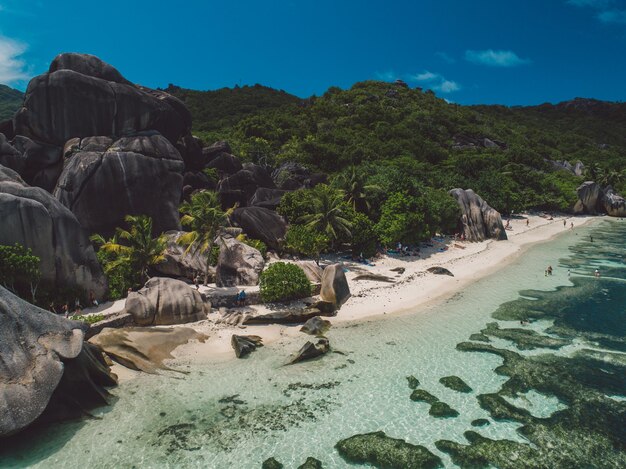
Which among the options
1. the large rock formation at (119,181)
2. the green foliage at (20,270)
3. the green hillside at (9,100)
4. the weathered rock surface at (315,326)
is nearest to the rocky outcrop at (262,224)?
the large rock formation at (119,181)

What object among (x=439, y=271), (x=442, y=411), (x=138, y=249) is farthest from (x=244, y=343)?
(x=439, y=271)

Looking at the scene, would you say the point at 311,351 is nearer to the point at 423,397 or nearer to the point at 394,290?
the point at 423,397

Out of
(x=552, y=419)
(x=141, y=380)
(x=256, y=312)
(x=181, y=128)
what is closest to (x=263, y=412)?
(x=141, y=380)

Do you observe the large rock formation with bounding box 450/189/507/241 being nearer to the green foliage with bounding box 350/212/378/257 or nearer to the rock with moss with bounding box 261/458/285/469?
the green foliage with bounding box 350/212/378/257

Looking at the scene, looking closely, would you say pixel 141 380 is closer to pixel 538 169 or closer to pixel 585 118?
pixel 538 169

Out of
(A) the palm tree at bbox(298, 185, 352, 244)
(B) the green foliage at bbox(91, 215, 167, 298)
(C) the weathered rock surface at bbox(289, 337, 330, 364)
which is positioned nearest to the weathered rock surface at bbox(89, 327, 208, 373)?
(C) the weathered rock surface at bbox(289, 337, 330, 364)

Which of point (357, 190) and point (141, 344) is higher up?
point (357, 190)
